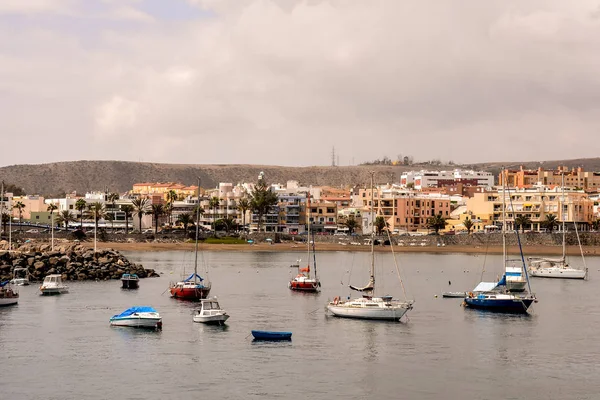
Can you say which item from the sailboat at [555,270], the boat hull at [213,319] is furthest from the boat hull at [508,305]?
the sailboat at [555,270]

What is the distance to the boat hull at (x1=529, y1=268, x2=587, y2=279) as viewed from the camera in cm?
12431

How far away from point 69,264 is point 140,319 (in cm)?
4753

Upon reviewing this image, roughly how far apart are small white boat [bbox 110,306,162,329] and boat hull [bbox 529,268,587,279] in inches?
2819

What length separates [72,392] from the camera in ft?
158

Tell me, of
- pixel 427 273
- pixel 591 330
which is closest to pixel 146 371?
pixel 591 330

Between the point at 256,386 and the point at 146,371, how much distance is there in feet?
24.0

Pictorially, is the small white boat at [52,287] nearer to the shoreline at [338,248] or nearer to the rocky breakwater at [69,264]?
the rocky breakwater at [69,264]

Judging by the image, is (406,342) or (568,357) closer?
(568,357)

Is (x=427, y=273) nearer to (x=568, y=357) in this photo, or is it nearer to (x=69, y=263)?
(x=69, y=263)

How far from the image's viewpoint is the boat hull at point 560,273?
124312mm

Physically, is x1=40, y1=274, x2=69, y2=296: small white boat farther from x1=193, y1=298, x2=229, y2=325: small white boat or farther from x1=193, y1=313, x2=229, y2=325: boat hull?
x1=193, y1=313, x2=229, y2=325: boat hull

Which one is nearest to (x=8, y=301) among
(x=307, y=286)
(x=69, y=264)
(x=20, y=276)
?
(x=20, y=276)

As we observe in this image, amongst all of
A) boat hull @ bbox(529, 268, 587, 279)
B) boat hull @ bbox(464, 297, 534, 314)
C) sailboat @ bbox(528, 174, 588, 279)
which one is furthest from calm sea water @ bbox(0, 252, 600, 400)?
sailboat @ bbox(528, 174, 588, 279)

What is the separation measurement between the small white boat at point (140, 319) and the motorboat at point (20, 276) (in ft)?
118
